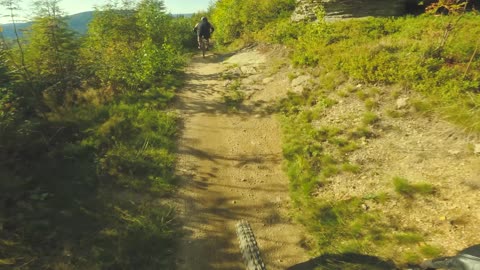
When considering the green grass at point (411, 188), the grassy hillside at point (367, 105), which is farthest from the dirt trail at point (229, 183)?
the green grass at point (411, 188)

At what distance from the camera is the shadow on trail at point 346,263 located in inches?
209

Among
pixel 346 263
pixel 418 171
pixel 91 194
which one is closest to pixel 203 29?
pixel 91 194

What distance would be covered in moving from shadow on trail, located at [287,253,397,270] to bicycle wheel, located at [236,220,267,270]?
73cm

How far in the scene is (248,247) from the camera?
19.0 ft

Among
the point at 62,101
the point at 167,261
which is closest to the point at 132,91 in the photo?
the point at 62,101

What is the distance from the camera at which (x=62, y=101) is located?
10.8 m

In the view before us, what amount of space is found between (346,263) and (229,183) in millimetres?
3586

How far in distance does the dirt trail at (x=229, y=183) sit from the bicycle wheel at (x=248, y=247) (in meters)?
0.34

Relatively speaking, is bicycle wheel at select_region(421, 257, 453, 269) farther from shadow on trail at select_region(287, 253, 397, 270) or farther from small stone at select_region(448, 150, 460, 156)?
small stone at select_region(448, 150, 460, 156)

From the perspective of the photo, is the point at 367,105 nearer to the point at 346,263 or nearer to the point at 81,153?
the point at 346,263

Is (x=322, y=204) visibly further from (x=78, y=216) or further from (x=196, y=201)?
(x=78, y=216)

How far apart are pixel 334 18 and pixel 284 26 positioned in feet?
9.04

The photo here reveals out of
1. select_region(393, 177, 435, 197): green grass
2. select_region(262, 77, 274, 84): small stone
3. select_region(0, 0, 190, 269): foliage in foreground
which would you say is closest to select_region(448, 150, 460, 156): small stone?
select_region(393, 177, 435, 197): green grass

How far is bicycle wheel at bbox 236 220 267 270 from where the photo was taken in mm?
5398
